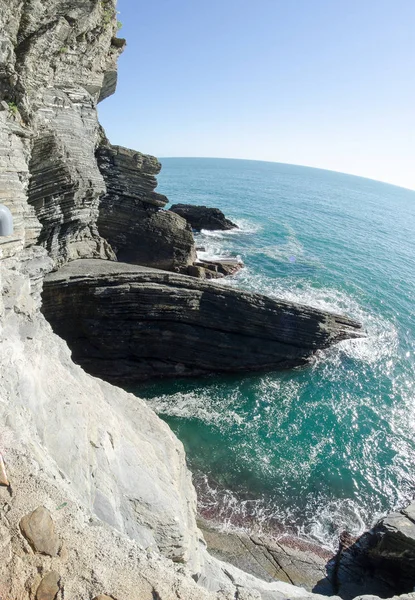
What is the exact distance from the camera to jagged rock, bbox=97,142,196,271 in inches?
1149

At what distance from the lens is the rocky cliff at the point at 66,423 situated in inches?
181

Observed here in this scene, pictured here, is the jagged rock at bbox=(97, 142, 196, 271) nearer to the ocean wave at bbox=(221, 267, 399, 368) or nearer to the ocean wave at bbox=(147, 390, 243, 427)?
the ocean wave at bbox=(221, 267, 399, 368)

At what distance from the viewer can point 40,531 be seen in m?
4.53

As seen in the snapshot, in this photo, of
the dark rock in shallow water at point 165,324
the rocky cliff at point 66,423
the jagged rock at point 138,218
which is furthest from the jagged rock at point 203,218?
the dark rock in shallow water at point 165,324

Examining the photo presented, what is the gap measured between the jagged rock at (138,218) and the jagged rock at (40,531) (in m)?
27.5

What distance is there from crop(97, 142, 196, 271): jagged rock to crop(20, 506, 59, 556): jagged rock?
27518 millimetres

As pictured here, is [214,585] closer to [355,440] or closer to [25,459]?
[25,459]

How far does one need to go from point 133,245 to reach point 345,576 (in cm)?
2552

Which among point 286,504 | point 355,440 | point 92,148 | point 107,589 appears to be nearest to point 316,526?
point 286,504

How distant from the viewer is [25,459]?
521cm

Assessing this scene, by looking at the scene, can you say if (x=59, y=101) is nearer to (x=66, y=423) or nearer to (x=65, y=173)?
(x=65, y=173)

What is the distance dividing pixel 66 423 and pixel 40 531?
12.1 feet

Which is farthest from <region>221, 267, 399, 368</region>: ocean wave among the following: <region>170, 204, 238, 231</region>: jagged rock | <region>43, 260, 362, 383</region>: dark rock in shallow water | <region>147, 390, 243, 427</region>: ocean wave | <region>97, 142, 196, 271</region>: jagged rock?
<region>170, 204, 238, 231</region>: jagged rock

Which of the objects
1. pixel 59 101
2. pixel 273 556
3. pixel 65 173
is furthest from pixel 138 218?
pixel 273 556
